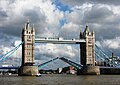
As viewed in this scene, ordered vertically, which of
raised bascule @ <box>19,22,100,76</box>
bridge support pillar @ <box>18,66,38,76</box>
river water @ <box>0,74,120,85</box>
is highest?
raised bascule @ <box>19,22,100,76</box>

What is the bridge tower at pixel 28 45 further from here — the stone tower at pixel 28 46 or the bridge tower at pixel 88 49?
the bridge tower at pixel 88 49

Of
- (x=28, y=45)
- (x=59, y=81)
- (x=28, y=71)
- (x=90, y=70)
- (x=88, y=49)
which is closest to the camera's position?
(x=59, y=81)

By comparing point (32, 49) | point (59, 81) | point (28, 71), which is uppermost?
point (32, 49)

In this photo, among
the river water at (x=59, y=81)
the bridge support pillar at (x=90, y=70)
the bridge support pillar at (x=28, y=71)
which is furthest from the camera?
the bridge support pillar at (x=90, y=70)

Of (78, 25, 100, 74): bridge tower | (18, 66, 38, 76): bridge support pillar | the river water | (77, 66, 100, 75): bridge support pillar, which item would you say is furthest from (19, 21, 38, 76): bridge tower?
the river water

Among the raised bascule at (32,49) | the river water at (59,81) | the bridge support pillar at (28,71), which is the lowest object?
the river water at (59,81)

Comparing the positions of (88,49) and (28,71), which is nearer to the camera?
(28,71)

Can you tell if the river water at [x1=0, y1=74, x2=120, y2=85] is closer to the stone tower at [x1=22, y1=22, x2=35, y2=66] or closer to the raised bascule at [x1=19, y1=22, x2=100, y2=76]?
the raised bascule at [x1=19, y1=22, x2=100, y2=76]

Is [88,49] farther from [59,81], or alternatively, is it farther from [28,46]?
[59,81]

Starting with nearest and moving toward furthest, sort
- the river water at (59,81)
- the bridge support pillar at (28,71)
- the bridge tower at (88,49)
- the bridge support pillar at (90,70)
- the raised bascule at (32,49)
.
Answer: the river water at (59,81), the bridge support pillar at (28,71), the bridge support pillar at (90,70), the raised bascule at (32,49), the bridge tower at (88,49)

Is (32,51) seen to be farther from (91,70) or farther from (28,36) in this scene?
(91,70)

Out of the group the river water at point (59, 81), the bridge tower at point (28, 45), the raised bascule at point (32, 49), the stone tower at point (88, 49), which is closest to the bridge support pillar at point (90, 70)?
the raised bascule at point (32, 49)

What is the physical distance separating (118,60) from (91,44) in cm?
2750

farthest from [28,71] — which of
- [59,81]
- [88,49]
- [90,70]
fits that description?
[59,81]
